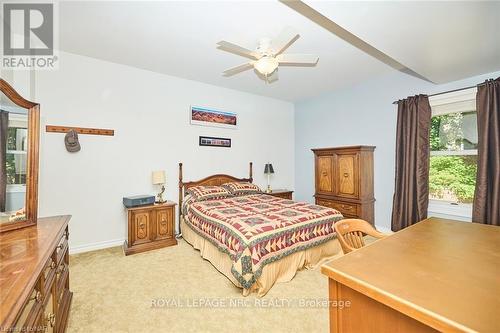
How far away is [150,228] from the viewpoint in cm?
339

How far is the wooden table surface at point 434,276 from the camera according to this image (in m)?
0.77

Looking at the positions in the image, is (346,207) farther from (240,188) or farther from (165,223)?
(165,223)

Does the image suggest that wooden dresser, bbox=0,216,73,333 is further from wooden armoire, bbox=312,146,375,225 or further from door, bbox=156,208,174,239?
wooden armoire, bbox=312,146,375,225

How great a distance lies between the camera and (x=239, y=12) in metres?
2.30

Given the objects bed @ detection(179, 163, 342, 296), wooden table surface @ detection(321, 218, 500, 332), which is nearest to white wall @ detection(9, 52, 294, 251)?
bed @ detection(179, 163, 342, 296)

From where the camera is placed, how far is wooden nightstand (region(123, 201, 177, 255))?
3.22 m

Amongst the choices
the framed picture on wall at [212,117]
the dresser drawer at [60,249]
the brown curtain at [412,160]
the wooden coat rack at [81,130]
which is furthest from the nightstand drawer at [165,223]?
the brown curtain at [412,160]

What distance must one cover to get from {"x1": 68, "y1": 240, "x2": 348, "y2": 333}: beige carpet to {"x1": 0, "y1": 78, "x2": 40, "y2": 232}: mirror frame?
92 centimetres

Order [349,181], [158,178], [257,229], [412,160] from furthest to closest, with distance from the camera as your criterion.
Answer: [349,181] < [158,178] < [412,160] < [257,229]

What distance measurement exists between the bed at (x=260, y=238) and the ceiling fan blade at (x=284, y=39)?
185cm

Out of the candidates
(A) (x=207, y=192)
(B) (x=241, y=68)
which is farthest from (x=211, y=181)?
(B) (x=241, y=68)

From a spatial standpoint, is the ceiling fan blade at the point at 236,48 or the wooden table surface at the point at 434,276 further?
the ceiling fan blade at the point at 236,48

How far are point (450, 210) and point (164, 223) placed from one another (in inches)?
171

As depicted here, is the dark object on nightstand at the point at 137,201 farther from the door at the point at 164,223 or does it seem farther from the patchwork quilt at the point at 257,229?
the patchwork quilt at the point at 257,229
